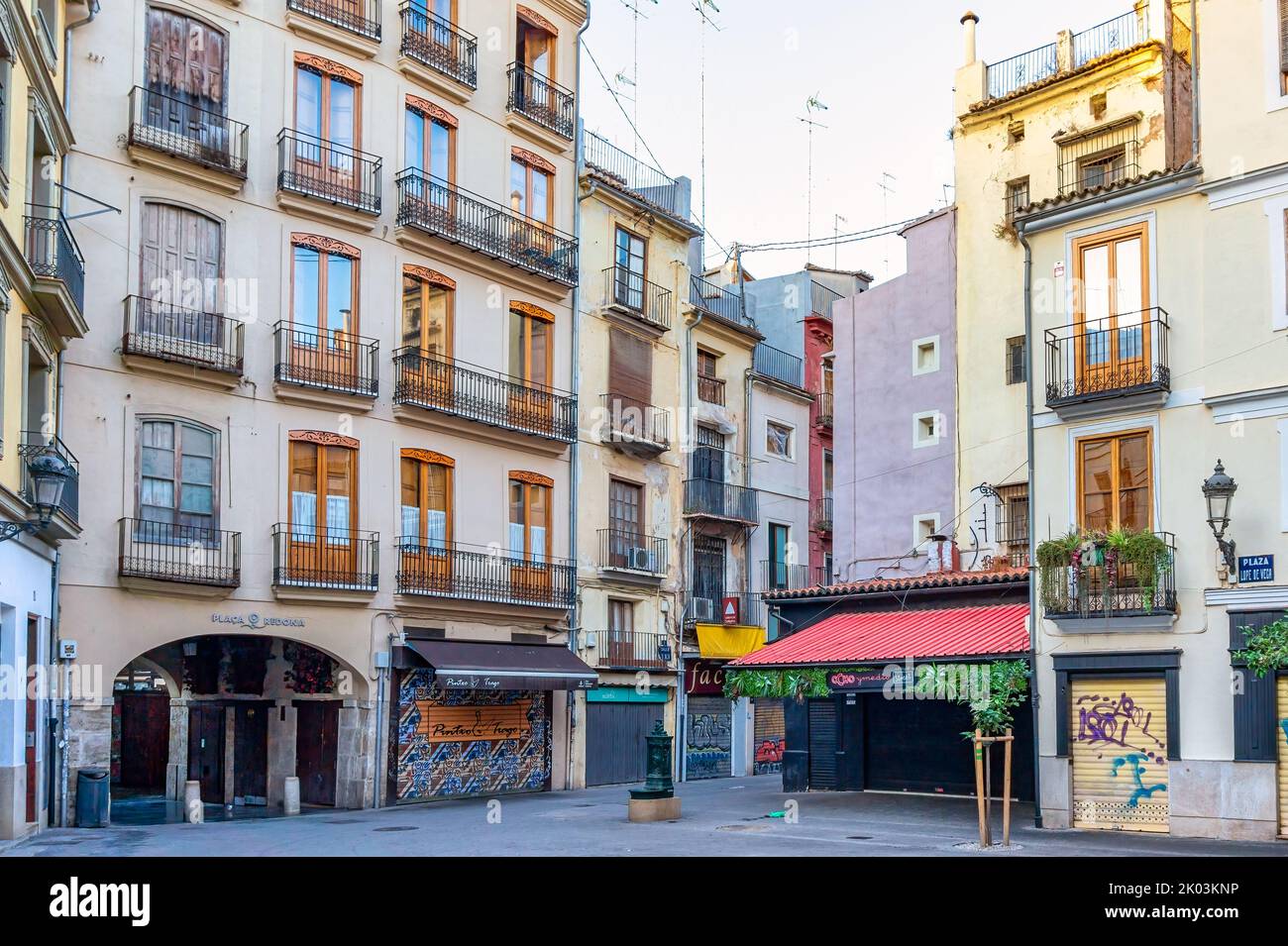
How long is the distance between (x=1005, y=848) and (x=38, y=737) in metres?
14.4

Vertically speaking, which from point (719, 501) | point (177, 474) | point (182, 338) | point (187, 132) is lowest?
point (177, 474)

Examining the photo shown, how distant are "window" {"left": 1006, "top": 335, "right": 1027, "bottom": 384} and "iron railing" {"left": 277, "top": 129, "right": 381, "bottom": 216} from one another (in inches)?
556

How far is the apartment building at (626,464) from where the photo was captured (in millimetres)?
34594

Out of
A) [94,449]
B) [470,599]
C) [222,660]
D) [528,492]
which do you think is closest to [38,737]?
[94,449]

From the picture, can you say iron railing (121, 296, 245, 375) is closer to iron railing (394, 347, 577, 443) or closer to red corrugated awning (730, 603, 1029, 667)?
iron railing (394, 347, 577, 443)

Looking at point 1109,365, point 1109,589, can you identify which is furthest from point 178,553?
point 1109,365

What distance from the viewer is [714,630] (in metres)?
38.5

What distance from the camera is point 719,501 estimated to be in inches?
1548

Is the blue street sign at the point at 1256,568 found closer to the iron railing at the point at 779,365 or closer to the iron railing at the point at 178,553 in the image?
the iron railing at the point at 178,553

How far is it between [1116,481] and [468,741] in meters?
14.8

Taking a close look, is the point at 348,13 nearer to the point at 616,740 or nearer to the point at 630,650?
the point at 630,650

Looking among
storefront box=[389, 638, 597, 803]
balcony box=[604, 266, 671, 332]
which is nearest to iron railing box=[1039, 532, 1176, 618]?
storefront box=[389, 638, 597, 803]

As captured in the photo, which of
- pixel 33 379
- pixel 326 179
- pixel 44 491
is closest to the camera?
pixel 44 491

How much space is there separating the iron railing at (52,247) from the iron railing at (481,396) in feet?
25.4
